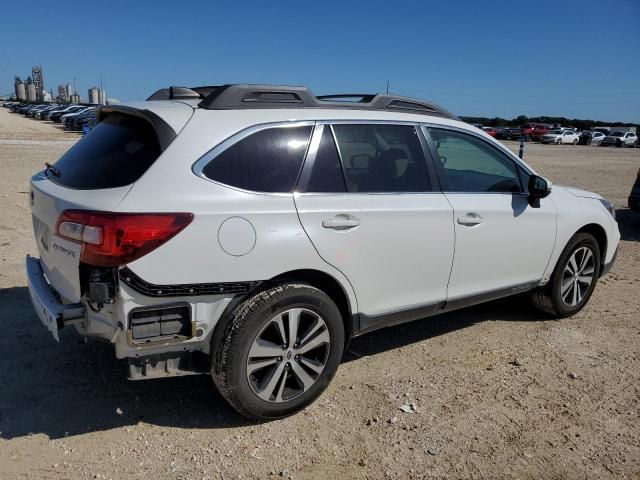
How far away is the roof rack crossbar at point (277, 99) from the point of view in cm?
312

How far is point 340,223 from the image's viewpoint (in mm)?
3188

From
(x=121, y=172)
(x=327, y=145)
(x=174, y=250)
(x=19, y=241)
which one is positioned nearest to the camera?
(x=174, y=250)

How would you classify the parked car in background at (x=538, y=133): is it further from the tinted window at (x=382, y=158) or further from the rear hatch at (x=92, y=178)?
the rear hatch at (x=92, y=178)

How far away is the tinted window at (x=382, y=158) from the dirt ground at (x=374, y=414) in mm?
1346

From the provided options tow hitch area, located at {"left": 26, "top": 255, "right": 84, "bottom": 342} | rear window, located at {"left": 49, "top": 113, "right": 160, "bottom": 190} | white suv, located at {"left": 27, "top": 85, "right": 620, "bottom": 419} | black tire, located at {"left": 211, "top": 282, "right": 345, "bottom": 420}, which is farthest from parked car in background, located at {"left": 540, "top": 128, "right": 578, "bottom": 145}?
tow hitch area, located at {"left": 26, "top": 255, "right": 84, "bottom": 342}

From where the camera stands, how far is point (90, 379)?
3.62 m

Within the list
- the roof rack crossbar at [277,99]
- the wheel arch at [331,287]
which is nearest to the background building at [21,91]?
the roof rack crossbar at [277,99]

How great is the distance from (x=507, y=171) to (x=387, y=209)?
147cm

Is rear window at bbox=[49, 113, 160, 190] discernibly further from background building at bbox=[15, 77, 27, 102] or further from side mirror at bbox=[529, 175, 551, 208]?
background building at bbox=[15, 77, 27, 102]

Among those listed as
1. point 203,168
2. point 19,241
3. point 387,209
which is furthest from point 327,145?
point 19,241

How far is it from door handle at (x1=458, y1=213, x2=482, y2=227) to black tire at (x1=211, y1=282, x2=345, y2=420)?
1177 mm

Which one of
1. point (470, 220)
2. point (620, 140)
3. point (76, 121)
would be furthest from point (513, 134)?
point (470, 220)

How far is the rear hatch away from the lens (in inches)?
110

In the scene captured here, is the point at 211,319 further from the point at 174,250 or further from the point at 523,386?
the point at 523,386
